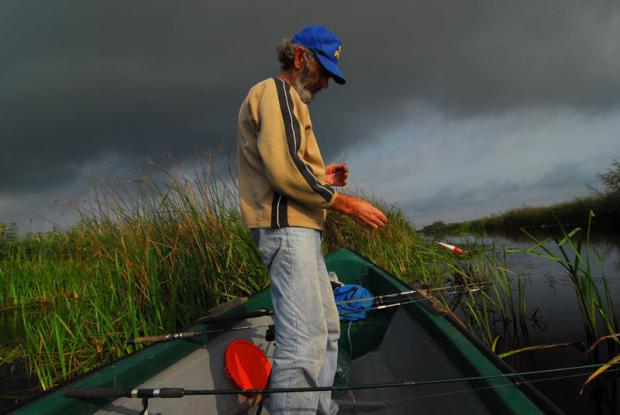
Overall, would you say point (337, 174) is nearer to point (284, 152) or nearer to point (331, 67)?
point (331, 67)

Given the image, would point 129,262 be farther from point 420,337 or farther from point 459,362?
point 459,362

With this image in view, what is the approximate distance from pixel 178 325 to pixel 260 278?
1026mm

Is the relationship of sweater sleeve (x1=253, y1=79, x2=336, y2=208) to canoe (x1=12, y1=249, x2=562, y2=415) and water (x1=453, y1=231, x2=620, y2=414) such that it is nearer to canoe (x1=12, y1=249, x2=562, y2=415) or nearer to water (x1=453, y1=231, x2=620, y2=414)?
canoe (x1=12, y1=249, x2=562, y2=415)

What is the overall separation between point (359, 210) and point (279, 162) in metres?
0.47

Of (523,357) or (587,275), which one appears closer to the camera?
(587,275)

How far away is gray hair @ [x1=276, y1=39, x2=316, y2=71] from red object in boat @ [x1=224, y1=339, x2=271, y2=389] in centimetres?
166

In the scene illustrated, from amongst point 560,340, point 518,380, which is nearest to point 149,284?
point 518,380

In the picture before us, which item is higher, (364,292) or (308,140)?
(308,140)

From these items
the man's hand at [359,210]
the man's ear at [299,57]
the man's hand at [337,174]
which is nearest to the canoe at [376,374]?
the man's hand at [359,210]

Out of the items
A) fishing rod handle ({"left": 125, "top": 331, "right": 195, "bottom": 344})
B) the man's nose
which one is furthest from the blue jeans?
the man's nose

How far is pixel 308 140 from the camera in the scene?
1798mm

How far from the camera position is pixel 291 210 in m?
1.65

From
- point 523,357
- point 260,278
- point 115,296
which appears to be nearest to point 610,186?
point 523,357

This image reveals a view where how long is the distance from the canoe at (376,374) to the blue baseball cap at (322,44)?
4.87ft
